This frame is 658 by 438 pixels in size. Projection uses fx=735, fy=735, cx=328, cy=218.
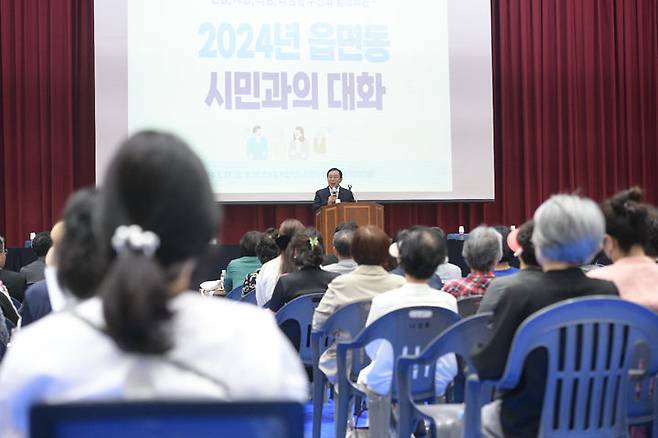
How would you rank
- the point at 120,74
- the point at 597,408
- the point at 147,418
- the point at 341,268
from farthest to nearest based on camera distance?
the point at 120,74 → the point at 341,268 → the point at 597,408 → the point at 147,418

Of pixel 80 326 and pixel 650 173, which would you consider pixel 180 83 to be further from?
pixel 80 326

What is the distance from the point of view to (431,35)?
7.95 meters

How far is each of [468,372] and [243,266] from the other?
9.04ft

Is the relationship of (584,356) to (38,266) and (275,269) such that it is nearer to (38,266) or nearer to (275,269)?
(275,269)

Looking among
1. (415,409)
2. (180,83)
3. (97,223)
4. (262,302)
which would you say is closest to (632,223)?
(415,409)

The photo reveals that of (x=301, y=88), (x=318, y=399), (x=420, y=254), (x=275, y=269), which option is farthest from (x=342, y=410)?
(x=301, y=88)

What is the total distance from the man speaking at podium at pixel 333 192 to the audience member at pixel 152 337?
5818 millimetres

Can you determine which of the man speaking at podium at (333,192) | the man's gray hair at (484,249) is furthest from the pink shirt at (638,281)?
the man speaking at podium at (333,192)

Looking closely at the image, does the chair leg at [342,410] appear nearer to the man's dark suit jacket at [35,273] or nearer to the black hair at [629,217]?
the black hair at [629,217]

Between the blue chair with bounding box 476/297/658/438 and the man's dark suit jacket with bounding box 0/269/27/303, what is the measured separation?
3143mm

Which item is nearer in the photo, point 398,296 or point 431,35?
point 398,296

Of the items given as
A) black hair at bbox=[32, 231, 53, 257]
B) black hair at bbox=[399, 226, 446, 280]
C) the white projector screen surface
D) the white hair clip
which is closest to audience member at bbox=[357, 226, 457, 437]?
black hair at bbox=[399, 226, 446, 280]

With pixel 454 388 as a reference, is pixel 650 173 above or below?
above

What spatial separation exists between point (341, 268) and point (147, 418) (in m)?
3.19
